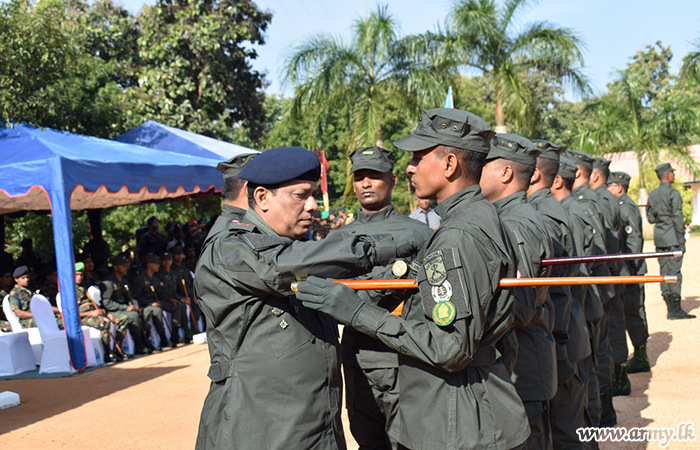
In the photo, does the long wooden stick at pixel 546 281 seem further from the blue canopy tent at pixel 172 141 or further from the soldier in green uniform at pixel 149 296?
the blue canopy tent at pixel 172 141

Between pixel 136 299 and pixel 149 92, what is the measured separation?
10.2 meters

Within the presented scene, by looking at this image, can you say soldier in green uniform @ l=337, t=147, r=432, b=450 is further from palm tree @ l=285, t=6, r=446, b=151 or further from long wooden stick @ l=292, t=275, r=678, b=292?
palm tree @ l=285, t=6, r=446, b=151

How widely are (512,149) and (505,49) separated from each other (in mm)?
13391

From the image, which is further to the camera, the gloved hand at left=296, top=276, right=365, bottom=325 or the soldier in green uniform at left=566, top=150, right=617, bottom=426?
the soldier in green uniform at left=566, top=150, right=617, bottom=426

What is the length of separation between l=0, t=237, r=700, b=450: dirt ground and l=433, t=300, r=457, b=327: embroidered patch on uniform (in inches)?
133

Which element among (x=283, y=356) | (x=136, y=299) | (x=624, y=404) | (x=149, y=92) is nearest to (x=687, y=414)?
(x=624, y=404)

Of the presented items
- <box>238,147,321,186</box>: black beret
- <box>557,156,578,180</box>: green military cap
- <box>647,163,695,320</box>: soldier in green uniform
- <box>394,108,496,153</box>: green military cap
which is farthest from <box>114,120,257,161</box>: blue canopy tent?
<box>394,108,496,153</box>: green military cap

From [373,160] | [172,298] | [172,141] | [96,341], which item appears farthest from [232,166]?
[172,141]

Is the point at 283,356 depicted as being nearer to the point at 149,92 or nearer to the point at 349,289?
the point at 349,289

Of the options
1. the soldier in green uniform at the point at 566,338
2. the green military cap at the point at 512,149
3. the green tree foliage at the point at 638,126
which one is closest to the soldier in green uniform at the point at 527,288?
the green military cap at the point at 512,149

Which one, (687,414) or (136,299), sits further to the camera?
(136,299)

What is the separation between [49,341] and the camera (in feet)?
28.3

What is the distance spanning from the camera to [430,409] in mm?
2465

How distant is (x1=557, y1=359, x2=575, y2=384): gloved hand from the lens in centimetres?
399
